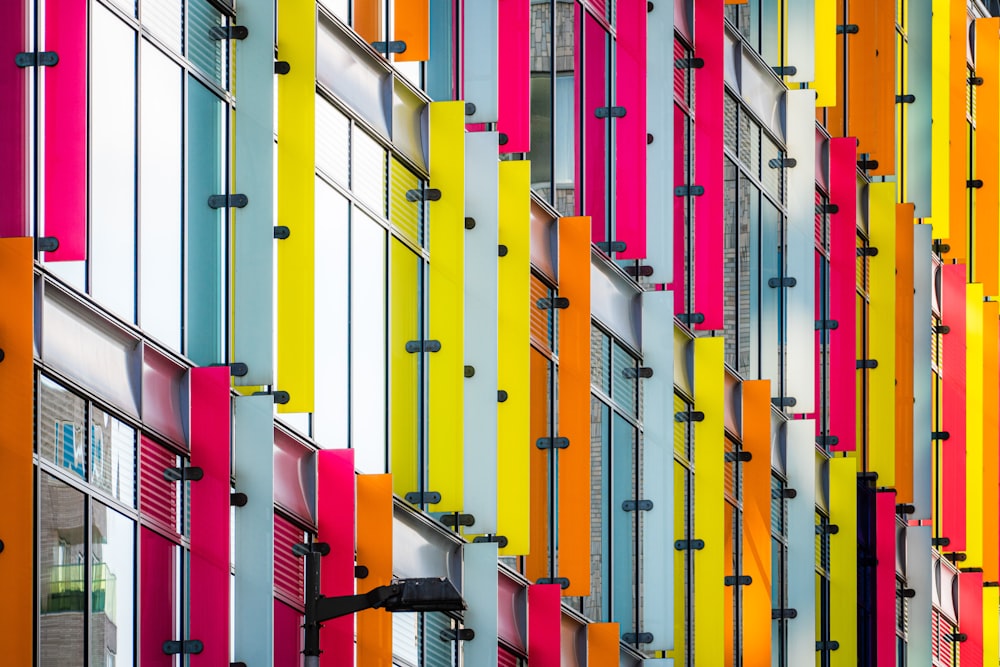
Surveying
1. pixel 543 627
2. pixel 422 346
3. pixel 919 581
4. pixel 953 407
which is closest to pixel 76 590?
pixel 422 346

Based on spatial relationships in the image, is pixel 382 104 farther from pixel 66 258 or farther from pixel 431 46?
pixel 66 258

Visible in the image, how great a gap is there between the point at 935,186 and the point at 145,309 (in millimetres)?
19347

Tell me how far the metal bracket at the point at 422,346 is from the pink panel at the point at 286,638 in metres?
3.10

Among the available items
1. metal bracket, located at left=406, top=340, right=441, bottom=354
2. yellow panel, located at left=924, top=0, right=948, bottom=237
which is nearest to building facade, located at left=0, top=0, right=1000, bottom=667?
metal bracket, located at left=406, top=340, right=441, bottom=354

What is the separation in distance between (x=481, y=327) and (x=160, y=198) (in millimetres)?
4433

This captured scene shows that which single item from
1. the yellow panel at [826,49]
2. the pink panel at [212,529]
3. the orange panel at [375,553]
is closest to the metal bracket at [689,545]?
the orange panel at [375,553]

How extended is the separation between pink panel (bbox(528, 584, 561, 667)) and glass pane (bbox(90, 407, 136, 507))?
612cm

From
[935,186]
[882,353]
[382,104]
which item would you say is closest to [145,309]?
[382,104]

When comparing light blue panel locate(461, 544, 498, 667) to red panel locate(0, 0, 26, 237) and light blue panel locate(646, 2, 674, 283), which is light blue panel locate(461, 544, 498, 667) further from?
red panel locate(0, 0, 26, 237)

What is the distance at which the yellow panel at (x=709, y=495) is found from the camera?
1005 inches

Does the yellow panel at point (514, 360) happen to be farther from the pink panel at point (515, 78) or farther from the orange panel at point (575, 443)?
the orange panel at point (575, 443)

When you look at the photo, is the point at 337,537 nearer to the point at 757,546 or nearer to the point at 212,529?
the point at 212,529

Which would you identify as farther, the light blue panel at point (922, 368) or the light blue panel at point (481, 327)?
the light blue panel at point (922, 368)

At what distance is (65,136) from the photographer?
1653 centimetres
